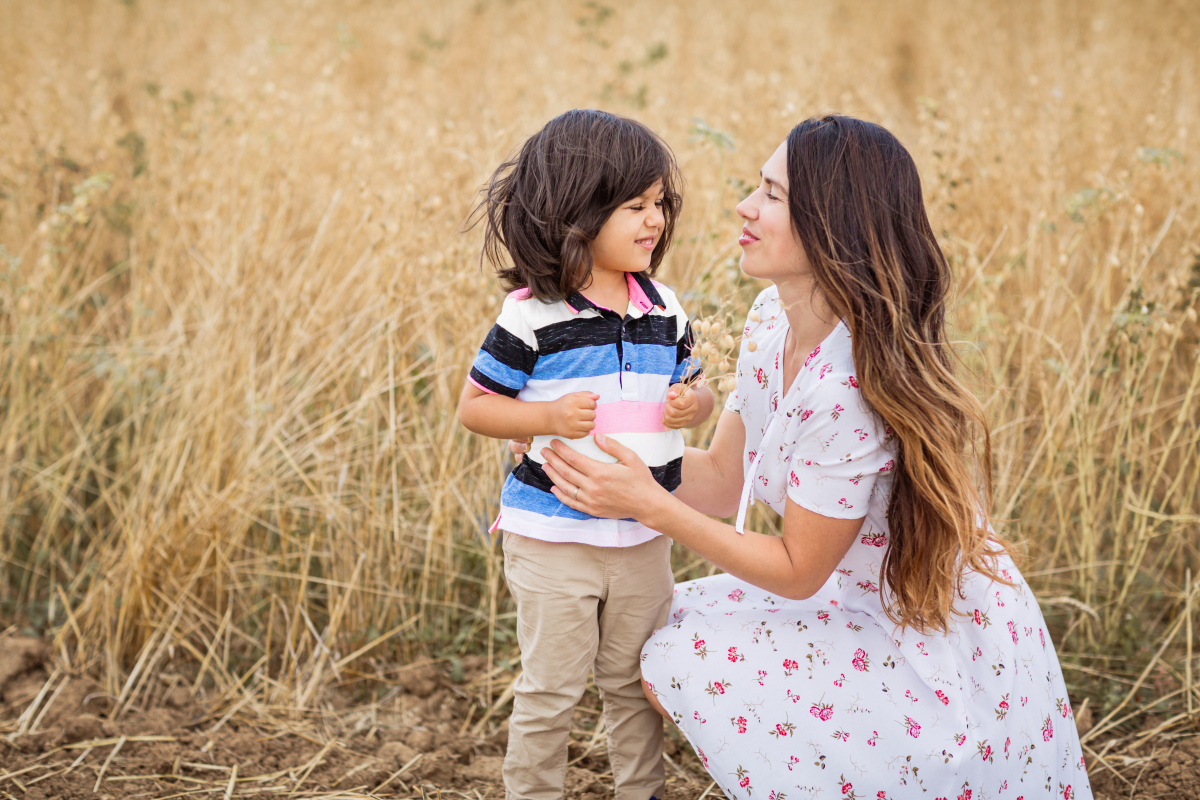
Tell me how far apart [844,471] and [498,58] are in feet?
15.6

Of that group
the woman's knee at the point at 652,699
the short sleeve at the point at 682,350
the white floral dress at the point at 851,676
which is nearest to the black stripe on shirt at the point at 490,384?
the short sleeve at the point at 682,350

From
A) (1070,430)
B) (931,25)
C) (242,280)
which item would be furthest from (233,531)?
(931,25)

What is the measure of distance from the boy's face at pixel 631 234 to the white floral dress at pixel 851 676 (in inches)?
13.9

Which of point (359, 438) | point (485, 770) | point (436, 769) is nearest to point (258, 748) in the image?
point (436, 769)

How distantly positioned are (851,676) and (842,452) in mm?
399

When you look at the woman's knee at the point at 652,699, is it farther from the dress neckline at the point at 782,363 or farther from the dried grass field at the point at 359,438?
A: the dress neckline at the point at 782,363

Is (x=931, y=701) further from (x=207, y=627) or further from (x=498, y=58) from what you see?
(x=498, y=58)

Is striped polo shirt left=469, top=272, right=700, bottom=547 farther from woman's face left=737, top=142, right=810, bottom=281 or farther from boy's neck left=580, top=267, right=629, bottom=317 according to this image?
woman's face left=737, top=142, right=810, bottom=281

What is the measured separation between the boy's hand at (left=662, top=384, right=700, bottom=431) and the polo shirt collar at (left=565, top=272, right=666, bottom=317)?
0.16 meters

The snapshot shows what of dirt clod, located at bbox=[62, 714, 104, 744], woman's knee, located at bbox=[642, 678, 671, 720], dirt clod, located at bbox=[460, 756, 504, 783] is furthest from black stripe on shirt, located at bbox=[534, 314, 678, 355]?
dirt clod, located at bbox=[62, 714, 104, 744]

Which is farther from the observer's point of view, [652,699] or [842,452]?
[652,699]

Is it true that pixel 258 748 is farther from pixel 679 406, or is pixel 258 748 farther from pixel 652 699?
pixel 679 406

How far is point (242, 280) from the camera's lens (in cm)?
282

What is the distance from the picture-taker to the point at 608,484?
1.52 meters
